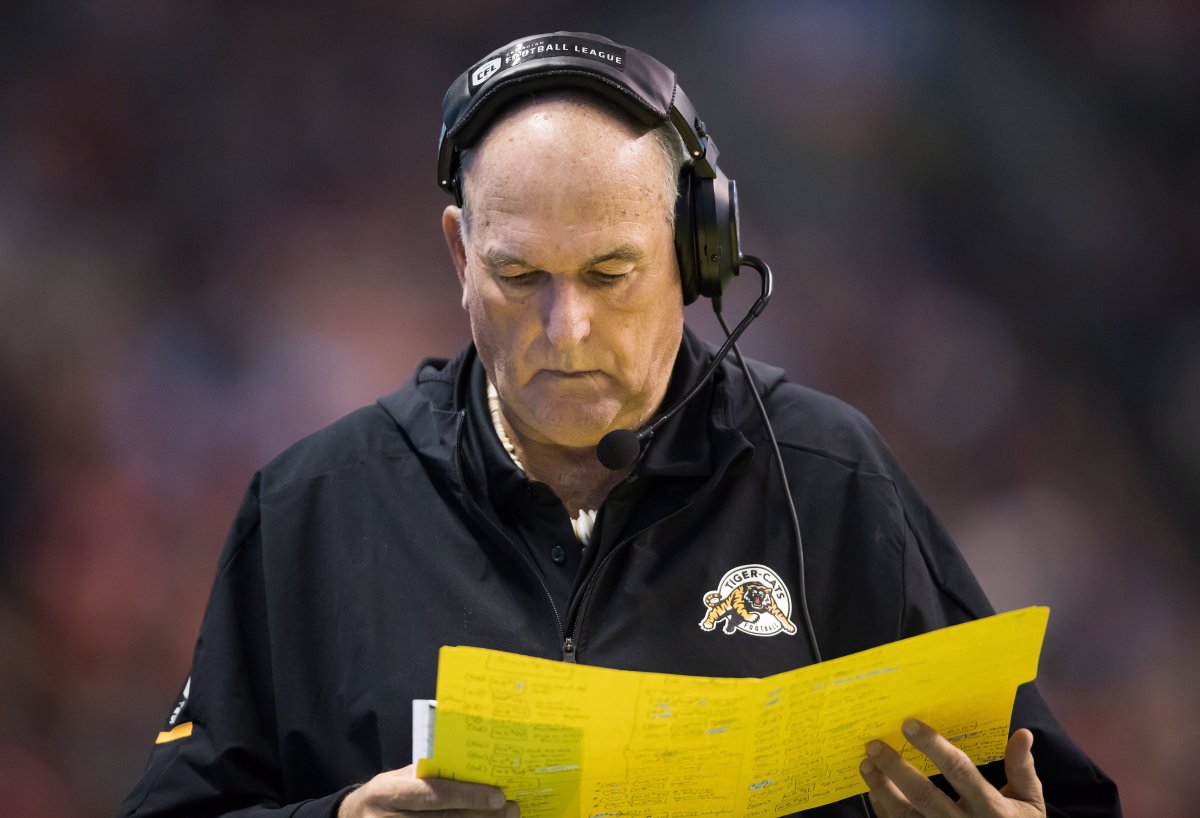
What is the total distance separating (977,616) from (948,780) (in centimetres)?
32

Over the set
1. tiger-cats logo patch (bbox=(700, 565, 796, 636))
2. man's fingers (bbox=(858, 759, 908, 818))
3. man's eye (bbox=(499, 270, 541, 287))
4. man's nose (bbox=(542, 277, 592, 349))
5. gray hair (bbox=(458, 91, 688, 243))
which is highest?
gray hair (bbox=(458, 91, 688, 243))

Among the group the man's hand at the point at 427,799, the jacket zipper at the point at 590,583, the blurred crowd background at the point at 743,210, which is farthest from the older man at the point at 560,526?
the blurred crowd background at the point at 743,210

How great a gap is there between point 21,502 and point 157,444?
254mm

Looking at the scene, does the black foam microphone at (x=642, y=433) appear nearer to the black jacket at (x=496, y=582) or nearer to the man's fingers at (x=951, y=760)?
the black jacket at (x=496, y=582)

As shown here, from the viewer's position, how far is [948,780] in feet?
4.08

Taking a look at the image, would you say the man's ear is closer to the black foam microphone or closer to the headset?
the headset

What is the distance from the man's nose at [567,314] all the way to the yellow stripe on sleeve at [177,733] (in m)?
0.66

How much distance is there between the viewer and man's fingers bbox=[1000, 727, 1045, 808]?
1.28 meters

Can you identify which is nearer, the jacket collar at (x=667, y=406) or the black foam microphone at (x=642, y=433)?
the black foam microphone at (x=642, y=433)

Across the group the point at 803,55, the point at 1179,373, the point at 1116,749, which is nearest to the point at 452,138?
the point at 803,55

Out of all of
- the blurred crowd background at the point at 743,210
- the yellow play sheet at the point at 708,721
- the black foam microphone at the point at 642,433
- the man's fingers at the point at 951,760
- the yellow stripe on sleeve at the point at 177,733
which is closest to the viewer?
the yellow play sheet at the point at 708,721

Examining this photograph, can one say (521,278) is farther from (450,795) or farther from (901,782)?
(901,782)

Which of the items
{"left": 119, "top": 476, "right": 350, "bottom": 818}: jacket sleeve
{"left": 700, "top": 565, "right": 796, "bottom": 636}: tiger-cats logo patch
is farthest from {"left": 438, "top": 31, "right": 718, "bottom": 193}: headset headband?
{"left": 119, "top": 476, "right": 350, "bottom": 818}: jacket sleeve

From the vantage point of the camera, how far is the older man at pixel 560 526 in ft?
4.46
